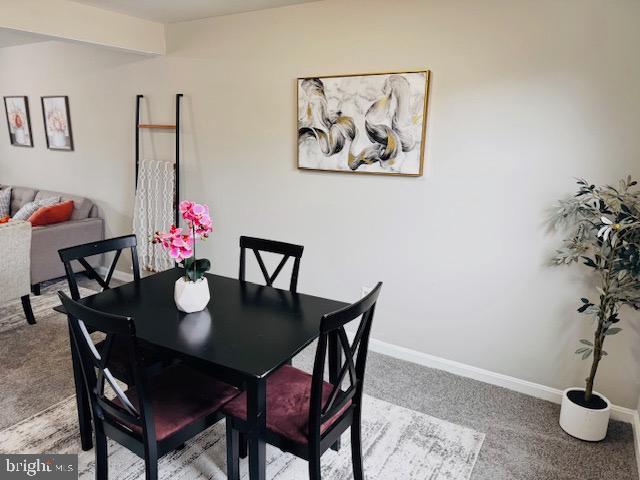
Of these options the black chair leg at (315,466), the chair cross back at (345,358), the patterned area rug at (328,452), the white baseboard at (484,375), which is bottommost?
the patterned area rug at (328,452)

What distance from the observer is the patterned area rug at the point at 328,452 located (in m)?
2.01

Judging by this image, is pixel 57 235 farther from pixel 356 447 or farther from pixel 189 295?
pixel 356 447

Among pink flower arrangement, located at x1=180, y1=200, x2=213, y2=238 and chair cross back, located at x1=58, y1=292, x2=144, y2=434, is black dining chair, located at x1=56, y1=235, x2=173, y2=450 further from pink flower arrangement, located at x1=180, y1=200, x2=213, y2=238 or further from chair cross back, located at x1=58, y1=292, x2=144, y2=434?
pink flower arrangement, located at x1=180, y1=200, x2=213, y2=238

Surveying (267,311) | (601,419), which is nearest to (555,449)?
(601,419)

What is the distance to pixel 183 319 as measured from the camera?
1899mm

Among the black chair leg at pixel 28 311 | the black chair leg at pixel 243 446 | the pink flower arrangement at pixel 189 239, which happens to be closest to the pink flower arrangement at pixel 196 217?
the pink flower arrangement at pixel 189 239

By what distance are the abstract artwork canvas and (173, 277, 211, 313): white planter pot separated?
4.59 ft

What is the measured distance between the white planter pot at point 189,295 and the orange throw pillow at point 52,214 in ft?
9.70

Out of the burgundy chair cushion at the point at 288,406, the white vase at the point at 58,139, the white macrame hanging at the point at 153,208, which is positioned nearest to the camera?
the burgundy chair cushion at the point at 288,406

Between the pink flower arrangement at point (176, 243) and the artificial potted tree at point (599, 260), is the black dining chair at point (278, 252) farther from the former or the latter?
the artificial potted tree at point (599, 260)

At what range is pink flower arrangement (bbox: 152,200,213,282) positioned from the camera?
74.2 inches

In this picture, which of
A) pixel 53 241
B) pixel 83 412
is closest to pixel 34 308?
pixel 53 241

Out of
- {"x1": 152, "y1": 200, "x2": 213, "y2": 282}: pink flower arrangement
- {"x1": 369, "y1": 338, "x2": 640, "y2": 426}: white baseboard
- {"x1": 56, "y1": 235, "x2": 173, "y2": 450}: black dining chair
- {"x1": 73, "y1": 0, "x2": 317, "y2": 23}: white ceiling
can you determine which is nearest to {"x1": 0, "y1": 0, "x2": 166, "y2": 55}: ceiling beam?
{"x1": 73, "y1": 0, "x2": 317, "y2": 23}: white ceiling

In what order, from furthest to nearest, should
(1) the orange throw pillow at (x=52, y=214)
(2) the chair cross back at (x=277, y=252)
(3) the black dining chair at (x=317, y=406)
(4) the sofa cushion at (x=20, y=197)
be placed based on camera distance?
1. (4) the sofa cushion at (x=20, y=197)
2. (1) the orange throw pillow at (x=52, y=214)
3. (2) the chair cross back at (x=277, y=252)
4. (3) the black dining chair at (x=317, y=406)
